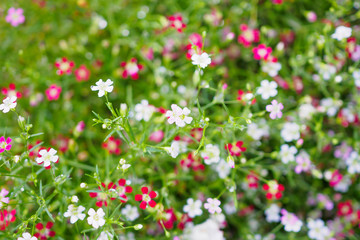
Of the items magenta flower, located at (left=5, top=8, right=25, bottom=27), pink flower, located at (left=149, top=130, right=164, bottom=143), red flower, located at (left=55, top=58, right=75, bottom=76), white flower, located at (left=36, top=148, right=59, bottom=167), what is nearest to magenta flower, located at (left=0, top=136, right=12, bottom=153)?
white flower, located at (left=36, top=148, right=59, bottom=167)

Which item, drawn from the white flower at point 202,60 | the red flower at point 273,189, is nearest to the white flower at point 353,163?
the red flower at point 273,189

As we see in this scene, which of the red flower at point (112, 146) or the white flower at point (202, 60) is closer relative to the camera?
the white flower at point (202, 60)

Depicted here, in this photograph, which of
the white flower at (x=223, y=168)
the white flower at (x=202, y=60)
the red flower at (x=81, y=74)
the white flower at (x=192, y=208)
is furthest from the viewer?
the red flower at (x=81, y=74)

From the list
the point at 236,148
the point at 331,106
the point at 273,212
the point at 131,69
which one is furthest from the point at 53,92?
the point at 331,106

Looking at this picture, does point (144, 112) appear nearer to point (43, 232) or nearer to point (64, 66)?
point (64, 66)

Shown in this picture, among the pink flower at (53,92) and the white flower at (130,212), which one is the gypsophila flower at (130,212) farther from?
the pink flower at (53,92)

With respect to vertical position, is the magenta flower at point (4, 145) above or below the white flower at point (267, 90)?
below

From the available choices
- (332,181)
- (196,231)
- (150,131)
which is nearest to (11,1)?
(150,131)
